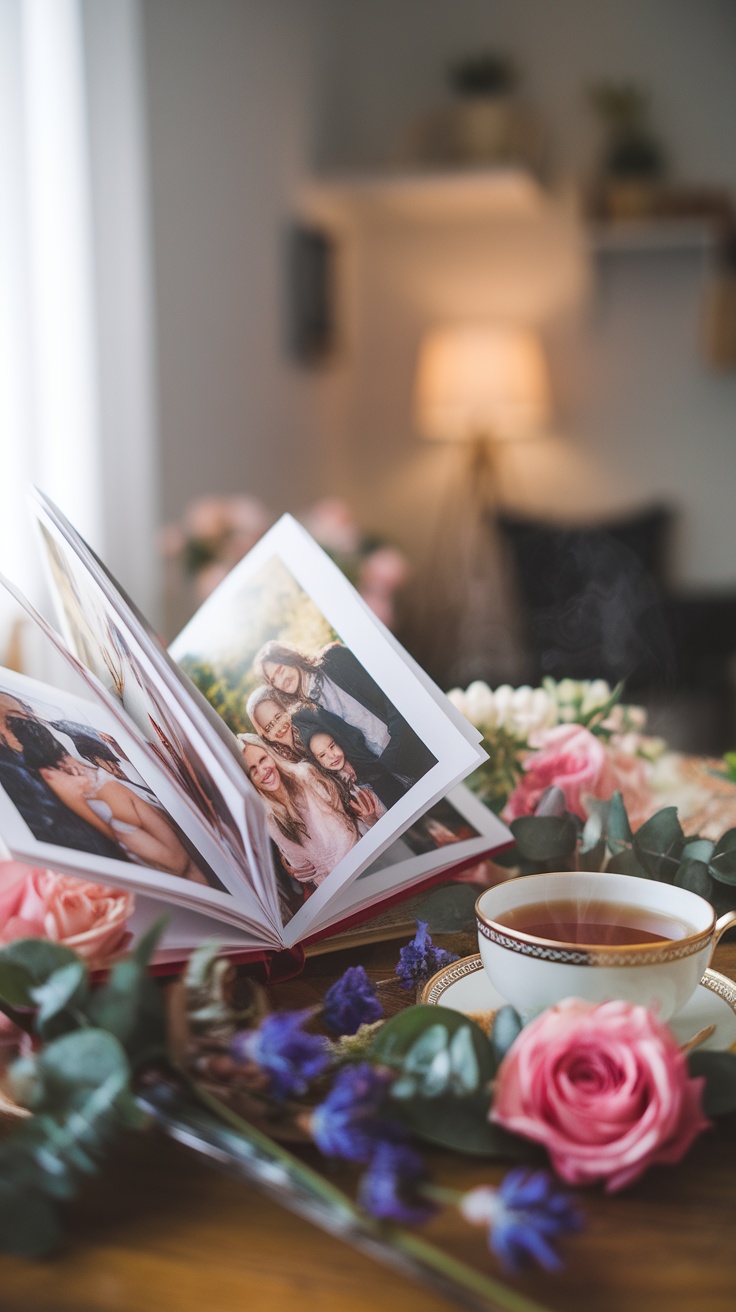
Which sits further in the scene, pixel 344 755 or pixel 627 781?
pixel 627 781

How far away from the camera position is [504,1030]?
1.44ft

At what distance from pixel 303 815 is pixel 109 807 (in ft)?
0.35

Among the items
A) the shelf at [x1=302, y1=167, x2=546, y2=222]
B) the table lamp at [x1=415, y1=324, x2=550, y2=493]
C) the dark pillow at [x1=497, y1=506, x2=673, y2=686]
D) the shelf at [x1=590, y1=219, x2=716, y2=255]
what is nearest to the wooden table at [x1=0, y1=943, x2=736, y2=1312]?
Result: the dark pillow at [x1=497, y1=506, x2=673, y2=686]

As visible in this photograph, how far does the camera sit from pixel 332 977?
→ 0.59 metres

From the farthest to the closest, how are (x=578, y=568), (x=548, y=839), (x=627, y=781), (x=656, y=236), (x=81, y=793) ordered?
(x=578, y=568), (x=656, y=236), (x=627, y=781), (x=548, y=839), (x=81, y=793)

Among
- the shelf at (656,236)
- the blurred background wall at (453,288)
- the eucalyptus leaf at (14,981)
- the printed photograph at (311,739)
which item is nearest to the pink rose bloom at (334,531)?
the blurred background wall at (453,288)

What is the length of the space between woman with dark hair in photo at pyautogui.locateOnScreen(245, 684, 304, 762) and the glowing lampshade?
3112mm

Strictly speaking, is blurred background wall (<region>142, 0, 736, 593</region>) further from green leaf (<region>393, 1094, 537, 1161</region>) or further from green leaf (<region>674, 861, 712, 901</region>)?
green leaf (<region>393, 1094, 537, 1161</region>)

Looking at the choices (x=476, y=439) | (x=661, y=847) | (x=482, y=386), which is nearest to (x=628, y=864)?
(x=661, y=847)

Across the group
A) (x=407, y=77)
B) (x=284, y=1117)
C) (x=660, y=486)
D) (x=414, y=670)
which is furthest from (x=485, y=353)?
(x=284, y=1117)

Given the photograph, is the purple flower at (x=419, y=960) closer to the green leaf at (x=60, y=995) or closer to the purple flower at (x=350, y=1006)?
the purple flower at (x=350, y=1006)

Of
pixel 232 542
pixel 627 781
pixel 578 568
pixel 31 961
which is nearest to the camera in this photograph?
pixel 31 961

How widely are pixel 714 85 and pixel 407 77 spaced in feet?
3.58

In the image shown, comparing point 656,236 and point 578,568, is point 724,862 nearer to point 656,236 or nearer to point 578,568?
point 578,568
